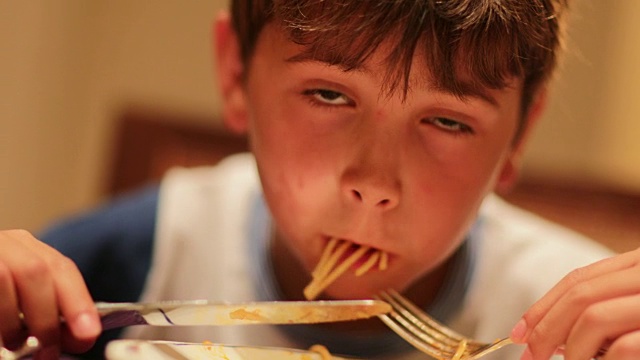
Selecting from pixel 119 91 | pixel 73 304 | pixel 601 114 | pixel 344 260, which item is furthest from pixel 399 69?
pixel 119 91

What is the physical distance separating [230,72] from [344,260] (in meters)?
0.29

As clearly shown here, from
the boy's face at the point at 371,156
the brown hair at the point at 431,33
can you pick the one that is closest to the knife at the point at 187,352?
the boy's face at the point at 371,156

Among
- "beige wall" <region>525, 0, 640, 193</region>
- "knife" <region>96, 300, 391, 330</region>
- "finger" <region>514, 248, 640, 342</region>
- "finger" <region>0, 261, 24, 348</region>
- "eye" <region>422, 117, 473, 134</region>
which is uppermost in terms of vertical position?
"beige wall" <region>525, 0, 640, 193</region>

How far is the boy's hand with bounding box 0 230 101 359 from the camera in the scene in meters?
0.59

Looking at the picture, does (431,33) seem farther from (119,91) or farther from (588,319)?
(119,91)

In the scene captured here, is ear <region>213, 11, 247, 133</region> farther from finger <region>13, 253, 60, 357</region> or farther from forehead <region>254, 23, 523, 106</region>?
Result: finger <region>13, 253, 60, 357</region>

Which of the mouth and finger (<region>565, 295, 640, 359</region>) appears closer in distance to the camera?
finger (<region>565, 295, 640, 359</region>)

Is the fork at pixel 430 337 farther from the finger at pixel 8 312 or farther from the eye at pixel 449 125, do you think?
the finger at pixel 8 312

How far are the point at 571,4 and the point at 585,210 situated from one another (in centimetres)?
76

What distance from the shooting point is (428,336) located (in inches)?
27.2

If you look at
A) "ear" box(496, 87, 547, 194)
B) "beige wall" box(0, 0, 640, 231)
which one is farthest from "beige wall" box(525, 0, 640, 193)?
"ear" box(496, 87, 547, 194)

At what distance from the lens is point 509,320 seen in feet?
3.19

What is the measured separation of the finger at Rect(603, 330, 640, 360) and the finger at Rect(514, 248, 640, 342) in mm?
50

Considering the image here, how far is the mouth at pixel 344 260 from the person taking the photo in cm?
74
